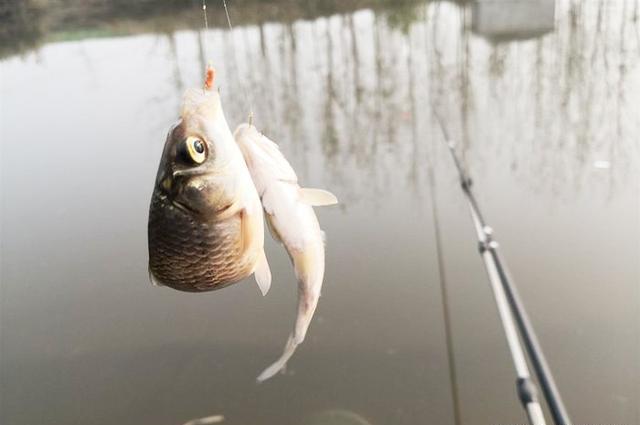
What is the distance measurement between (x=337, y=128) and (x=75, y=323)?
272cm

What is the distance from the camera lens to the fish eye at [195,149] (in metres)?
0.85

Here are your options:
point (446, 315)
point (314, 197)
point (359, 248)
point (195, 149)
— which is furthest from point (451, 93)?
point (195, 149)

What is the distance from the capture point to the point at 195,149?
85 centimetres

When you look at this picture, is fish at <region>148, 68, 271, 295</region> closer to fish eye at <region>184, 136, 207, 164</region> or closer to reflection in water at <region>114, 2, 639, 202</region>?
fish eye at <region>184, 136, 207, 164</region>

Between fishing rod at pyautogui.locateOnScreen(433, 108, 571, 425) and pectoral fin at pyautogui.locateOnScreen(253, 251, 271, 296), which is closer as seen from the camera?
pectoral fin at pyautogui.locateOnScreen(253, 251, 271, 296)

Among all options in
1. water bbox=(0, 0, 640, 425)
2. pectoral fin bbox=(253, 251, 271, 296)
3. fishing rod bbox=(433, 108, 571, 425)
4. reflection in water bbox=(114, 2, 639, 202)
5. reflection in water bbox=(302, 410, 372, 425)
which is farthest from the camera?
reflection in water bbox=(114, 2, 639, 202)

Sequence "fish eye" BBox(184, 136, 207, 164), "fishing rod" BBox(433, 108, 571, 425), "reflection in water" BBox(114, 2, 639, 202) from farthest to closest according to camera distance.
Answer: "reflection in water" BBox(114, 2, 639, 202) < "fishing rod" BBox(433, 108, 571, 425) < "fish eye" BBox(184, 136, 207, 164)

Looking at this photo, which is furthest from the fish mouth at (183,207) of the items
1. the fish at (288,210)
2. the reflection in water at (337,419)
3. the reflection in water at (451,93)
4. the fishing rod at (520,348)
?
the reflection in water at (451,93)

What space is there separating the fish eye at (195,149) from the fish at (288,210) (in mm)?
128

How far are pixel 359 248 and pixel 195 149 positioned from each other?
2.52m

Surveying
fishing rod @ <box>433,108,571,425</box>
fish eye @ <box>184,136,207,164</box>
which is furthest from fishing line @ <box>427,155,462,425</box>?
fish eye @ <box>184,136,207,164</box>

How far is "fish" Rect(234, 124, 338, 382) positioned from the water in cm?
159

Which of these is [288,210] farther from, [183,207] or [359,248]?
Answer: [359,248]

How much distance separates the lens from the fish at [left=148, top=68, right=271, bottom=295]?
2.83ft
